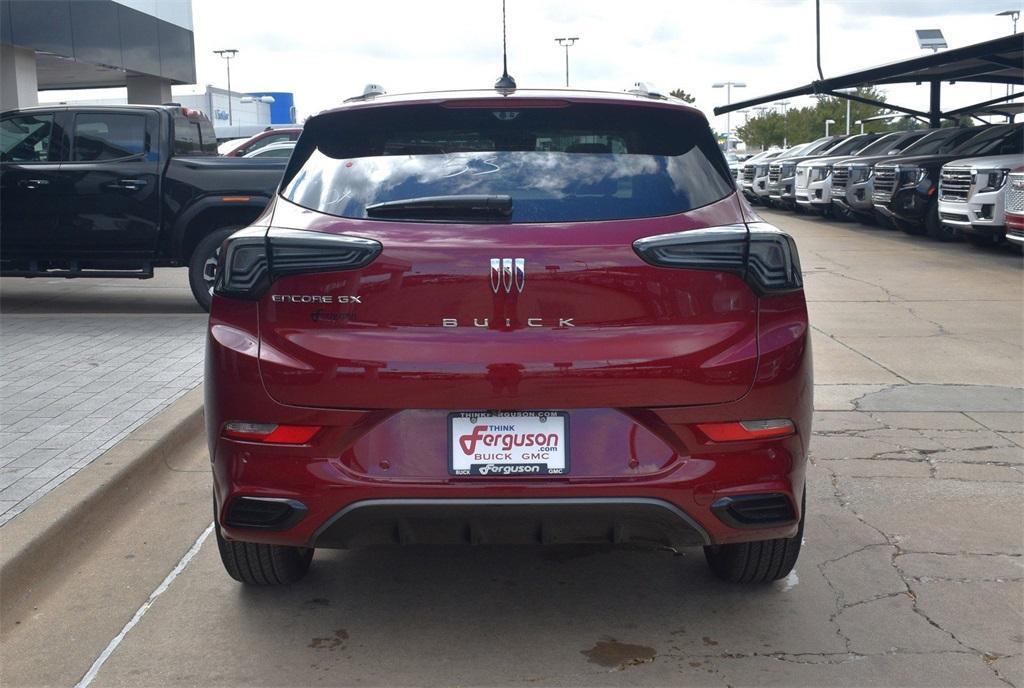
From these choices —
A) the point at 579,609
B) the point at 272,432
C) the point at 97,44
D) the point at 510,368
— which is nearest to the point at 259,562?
the point at 272,432

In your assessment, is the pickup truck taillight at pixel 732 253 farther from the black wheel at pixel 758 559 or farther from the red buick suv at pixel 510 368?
the black wheel at pixel 758 559

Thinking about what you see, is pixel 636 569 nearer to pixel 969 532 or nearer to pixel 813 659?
pixel 813 659

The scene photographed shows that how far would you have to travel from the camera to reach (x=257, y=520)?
374 centimetres

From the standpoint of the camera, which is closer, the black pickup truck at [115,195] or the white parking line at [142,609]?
the white parking line at [142,609]

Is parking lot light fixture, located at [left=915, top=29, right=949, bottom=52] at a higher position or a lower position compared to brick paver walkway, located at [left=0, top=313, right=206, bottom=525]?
higher

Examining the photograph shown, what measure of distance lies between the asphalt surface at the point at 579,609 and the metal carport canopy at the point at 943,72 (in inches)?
648

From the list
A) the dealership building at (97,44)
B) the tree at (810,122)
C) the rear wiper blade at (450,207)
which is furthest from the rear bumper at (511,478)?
the tree at (810,122)

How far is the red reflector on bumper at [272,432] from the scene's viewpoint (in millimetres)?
3625

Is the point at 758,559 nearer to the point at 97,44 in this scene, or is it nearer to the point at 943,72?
the point at 97,44

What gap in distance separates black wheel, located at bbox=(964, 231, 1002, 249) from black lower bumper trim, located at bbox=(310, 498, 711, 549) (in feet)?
51.3

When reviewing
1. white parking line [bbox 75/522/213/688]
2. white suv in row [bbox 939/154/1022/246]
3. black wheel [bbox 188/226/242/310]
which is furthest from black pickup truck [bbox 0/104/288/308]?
white suv in row [bbox 939/154/1022/246]

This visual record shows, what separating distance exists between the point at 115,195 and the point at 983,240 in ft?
43.8

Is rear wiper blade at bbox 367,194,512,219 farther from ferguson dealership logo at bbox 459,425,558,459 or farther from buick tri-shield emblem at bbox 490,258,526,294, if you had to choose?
ferguson dealership logo at bbox 459,425,558,459

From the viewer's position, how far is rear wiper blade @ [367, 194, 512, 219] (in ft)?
12.1
